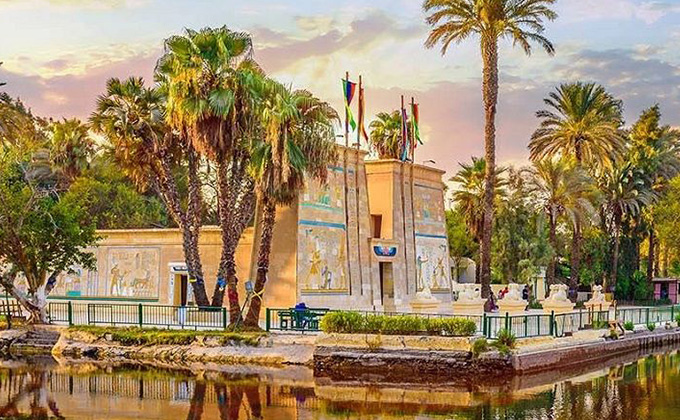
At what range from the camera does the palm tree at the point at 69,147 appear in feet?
169

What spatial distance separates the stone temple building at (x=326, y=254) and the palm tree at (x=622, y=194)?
64.5 feet

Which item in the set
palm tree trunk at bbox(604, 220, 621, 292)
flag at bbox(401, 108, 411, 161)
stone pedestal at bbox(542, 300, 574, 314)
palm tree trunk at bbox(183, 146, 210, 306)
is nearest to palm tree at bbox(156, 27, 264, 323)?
palm tree trunk at bbox(183, 146, 210, 306)

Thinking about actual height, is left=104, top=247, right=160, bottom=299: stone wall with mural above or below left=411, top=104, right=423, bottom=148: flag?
below

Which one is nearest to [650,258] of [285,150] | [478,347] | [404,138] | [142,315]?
[404,138]

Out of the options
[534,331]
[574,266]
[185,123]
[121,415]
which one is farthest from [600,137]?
[121,415]

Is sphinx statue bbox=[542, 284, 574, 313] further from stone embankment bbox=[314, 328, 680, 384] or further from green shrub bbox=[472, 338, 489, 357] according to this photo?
green shrub bbox=[472, 338, 489, 357]

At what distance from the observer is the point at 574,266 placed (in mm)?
53125

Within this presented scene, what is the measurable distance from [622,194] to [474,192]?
10.1m

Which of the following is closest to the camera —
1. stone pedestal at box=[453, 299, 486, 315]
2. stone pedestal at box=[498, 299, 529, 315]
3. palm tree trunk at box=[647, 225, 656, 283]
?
stone pedestal at box=[453, 299, 486, 315]

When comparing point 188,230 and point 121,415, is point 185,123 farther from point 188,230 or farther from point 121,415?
point 121,415

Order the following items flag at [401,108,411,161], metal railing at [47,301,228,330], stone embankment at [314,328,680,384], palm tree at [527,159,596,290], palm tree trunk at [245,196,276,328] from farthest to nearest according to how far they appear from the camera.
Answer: palm tree at [527,159,596,290], flag at [401,108,411,161], metal railing at [47,301,228,330], palm tree trunk at [245,196,276,328], stone embankment at [314,328,680,384]

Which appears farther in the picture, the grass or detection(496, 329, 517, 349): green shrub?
the grass

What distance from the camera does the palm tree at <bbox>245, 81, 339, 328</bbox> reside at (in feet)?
101

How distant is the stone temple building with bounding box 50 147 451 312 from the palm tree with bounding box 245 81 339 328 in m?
3.97
